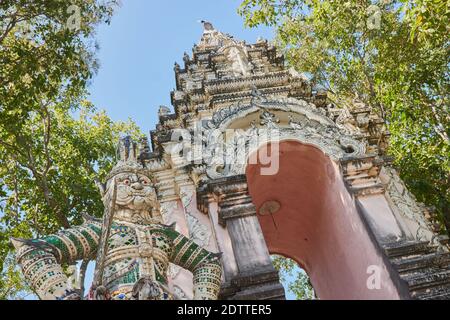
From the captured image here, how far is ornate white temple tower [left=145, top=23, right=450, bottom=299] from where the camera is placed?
291 inches

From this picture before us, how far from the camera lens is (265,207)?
10375 millimetres

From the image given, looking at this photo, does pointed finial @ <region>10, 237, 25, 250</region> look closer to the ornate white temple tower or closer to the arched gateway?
the arched gateway

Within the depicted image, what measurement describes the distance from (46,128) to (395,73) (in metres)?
9.42

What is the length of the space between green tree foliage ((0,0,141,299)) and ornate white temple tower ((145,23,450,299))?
2586 mm

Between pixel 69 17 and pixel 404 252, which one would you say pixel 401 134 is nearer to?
pixel 404 252

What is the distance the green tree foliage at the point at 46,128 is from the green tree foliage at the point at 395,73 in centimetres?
529

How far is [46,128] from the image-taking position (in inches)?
545

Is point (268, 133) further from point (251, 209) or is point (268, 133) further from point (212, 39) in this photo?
point (212, 39)

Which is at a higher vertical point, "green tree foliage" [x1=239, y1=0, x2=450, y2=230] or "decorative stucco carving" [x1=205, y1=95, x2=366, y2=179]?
"green tree foliage" [x1=239, y1=0, x2=450, y2=230]

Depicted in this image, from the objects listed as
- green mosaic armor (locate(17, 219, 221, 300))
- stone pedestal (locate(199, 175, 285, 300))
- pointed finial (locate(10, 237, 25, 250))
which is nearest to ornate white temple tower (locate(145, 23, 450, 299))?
stone pedestal (locate(199, 175, 285, 300))

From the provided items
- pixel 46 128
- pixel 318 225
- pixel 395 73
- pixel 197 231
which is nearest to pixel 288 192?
pixel 318 225

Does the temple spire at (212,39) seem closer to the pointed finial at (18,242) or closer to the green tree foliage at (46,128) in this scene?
the green tree foliage at (46,128)

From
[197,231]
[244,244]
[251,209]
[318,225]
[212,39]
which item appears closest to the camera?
[244,244]

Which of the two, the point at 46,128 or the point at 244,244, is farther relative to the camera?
the point at 46,128
